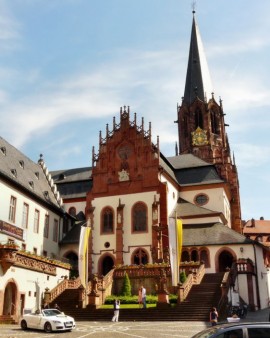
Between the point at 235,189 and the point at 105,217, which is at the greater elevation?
the point at 235,189

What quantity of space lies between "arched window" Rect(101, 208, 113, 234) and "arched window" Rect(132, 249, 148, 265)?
4222mm

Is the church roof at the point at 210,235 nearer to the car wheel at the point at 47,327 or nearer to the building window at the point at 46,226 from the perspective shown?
the building window at the point at 46,226

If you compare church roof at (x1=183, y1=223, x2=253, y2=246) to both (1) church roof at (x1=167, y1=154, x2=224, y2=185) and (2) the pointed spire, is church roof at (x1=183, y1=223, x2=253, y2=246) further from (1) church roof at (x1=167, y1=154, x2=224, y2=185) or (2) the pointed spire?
(2) the pointed spire

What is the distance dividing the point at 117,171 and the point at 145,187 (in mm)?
4422

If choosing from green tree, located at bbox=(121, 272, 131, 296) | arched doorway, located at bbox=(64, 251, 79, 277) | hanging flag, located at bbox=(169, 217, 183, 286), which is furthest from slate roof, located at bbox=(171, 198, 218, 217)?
hanging flag, located at bbox=(169, 217, 183, 286)

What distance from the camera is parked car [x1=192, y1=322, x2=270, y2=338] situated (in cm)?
937

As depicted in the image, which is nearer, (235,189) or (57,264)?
(57,264)

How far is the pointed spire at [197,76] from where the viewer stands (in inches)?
3418

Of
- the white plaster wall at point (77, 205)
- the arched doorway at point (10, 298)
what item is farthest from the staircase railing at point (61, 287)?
the white plaster wall at point (77, 205)

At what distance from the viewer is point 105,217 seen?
49.6 metres

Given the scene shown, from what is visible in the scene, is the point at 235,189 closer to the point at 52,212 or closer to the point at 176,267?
the point at 52,212

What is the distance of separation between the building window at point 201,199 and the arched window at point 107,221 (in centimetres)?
1211

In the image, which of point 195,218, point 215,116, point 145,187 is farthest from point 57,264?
point 215,116

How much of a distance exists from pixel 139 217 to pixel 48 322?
25526 millimetres
